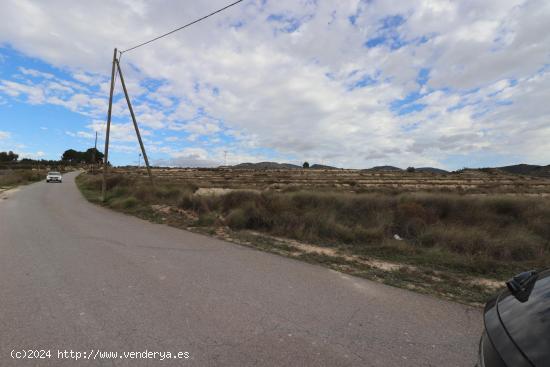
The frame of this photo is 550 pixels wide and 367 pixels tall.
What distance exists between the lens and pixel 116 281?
5066 millimetres

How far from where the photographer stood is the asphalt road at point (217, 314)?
3129 millimetres

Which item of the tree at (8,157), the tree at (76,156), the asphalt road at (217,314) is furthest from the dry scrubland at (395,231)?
the tree at (76,156)

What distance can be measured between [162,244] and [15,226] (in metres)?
5.56

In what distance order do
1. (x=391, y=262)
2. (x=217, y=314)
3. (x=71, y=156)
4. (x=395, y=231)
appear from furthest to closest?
(x=71, y=156), (x=395, y=231), (x=391, y=262), (x=217, y=314)

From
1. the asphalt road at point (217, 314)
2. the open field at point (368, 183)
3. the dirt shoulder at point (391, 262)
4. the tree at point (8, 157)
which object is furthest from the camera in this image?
the tree at point (8, 157)

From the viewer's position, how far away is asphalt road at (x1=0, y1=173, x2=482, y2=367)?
313cm

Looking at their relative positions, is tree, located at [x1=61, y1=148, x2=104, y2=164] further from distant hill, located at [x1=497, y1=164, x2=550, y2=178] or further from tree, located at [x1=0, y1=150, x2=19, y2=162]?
distant hill, located at [x1=497, y1=164, x2=550, y2=178]

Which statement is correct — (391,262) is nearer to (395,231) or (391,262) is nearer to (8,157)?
(395,231)

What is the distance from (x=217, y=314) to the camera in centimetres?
395

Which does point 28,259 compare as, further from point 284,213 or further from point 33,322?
point 284,213

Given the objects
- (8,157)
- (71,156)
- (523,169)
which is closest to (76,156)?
(71,156)

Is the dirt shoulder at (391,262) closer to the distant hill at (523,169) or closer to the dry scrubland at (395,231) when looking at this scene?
the dry scrubland at (395,231)

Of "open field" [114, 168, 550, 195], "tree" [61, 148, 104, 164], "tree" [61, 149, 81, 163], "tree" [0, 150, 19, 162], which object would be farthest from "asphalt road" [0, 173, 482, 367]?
"tree" [61, 149, 81, 163]

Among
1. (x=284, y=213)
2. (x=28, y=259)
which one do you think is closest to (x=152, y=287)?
(x=28, y=259)
